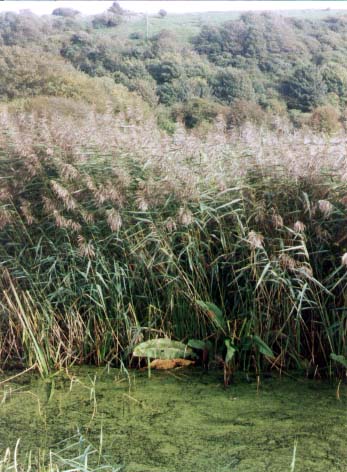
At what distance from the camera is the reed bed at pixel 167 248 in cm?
392

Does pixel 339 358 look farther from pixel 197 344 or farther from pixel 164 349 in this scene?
pixel 164 349

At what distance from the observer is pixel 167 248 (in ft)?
13.4

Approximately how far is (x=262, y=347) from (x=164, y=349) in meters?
0.57

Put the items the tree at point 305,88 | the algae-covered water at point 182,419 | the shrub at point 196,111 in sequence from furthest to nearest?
the tree at point 305,88
the shrub at point 196,111
the algae-covered water at point 182,419

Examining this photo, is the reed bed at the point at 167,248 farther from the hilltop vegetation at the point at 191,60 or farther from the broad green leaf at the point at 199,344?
the hilltop vegetation at the point at 191,60

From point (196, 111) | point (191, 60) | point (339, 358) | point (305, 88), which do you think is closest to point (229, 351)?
point (339, 358)

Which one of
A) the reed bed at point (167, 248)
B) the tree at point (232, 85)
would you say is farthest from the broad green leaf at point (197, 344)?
the tree at point (232, 85)

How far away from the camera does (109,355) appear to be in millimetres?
4164

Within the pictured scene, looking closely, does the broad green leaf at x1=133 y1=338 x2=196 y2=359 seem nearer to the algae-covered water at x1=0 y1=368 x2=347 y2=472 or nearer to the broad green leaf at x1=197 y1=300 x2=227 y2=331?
the algae-covered water at x1=0 y1=368 x2=347 y2=472

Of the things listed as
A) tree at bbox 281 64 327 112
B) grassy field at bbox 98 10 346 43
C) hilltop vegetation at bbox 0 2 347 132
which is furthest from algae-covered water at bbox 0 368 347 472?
grassy field at bbox 98 10 346 43

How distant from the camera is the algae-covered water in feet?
9.69

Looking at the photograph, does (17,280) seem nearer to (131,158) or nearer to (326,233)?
(131,158)

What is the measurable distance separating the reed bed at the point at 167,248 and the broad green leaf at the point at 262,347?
98 mm

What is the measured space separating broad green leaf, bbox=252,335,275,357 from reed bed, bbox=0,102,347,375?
10 cm
